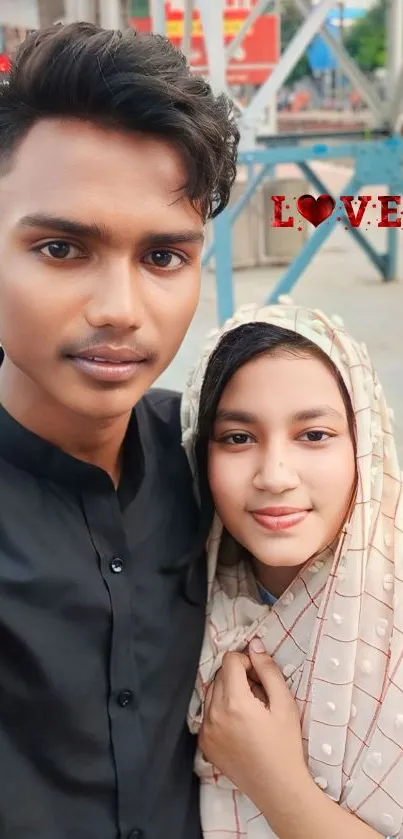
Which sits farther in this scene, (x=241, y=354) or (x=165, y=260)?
(x=241, y=354)

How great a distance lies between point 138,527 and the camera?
2.55 ft

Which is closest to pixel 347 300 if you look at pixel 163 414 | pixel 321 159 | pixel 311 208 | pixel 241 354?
pixel 321 159

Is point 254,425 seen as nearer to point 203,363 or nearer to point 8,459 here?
point 203,363

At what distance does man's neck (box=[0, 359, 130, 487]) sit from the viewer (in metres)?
0.72

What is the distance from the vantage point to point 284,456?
77 centimetres

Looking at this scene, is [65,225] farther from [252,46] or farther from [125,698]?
[252,46]

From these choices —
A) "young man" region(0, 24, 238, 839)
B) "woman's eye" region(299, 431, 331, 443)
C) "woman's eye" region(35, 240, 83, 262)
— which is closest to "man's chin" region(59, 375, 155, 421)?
"young man" region(0, 24, 238, 839)

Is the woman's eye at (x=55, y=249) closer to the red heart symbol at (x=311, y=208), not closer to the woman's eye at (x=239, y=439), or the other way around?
the woman's eye at (x=239, y=439)

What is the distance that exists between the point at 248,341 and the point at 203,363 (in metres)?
0.08

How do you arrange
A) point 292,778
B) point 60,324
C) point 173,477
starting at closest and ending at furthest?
point 60,324
point 292,778
point 173,477

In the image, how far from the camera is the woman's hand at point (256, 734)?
74cm

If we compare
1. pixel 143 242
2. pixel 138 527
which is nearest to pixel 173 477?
pixel 138 527

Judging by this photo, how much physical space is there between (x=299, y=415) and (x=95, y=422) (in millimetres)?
211

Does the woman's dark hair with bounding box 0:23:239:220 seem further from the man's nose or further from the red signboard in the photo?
the red signboard
